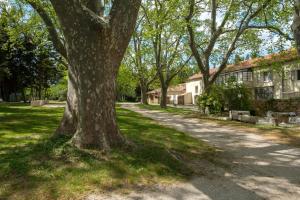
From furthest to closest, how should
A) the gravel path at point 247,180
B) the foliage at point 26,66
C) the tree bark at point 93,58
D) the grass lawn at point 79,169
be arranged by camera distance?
the foliage at point 26,66 → the tree bark at point 93,58 → the grass lawn at point 79,169 → the gravel path at point 247,180

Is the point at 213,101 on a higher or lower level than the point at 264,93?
lower

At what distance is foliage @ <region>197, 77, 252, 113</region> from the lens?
21.2 m

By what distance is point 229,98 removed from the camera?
70.4 feet

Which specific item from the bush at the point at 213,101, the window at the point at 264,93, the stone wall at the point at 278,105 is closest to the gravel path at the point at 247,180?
the bush at the point at 213,101

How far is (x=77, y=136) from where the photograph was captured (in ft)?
23.4

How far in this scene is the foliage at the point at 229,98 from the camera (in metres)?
21.2

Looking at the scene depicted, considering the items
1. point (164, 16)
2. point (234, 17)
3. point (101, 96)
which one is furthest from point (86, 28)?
point (234, 17)

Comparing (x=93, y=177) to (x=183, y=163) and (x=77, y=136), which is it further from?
(x=183, y=163)

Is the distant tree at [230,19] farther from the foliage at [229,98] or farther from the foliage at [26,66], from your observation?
the foliage at [26,66]

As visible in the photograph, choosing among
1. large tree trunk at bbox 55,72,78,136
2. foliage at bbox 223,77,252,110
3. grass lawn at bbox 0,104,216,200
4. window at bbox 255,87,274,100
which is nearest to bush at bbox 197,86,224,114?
foliage at bbox 223,77,252,110

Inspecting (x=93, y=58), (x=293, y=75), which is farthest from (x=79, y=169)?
(x=293, y=75)

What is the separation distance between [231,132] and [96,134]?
705cm

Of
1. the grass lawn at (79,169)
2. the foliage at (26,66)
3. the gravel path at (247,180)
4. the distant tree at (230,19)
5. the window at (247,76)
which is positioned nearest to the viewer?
the gravel path at (247,180)

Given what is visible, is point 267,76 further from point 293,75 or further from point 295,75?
point 295,75
